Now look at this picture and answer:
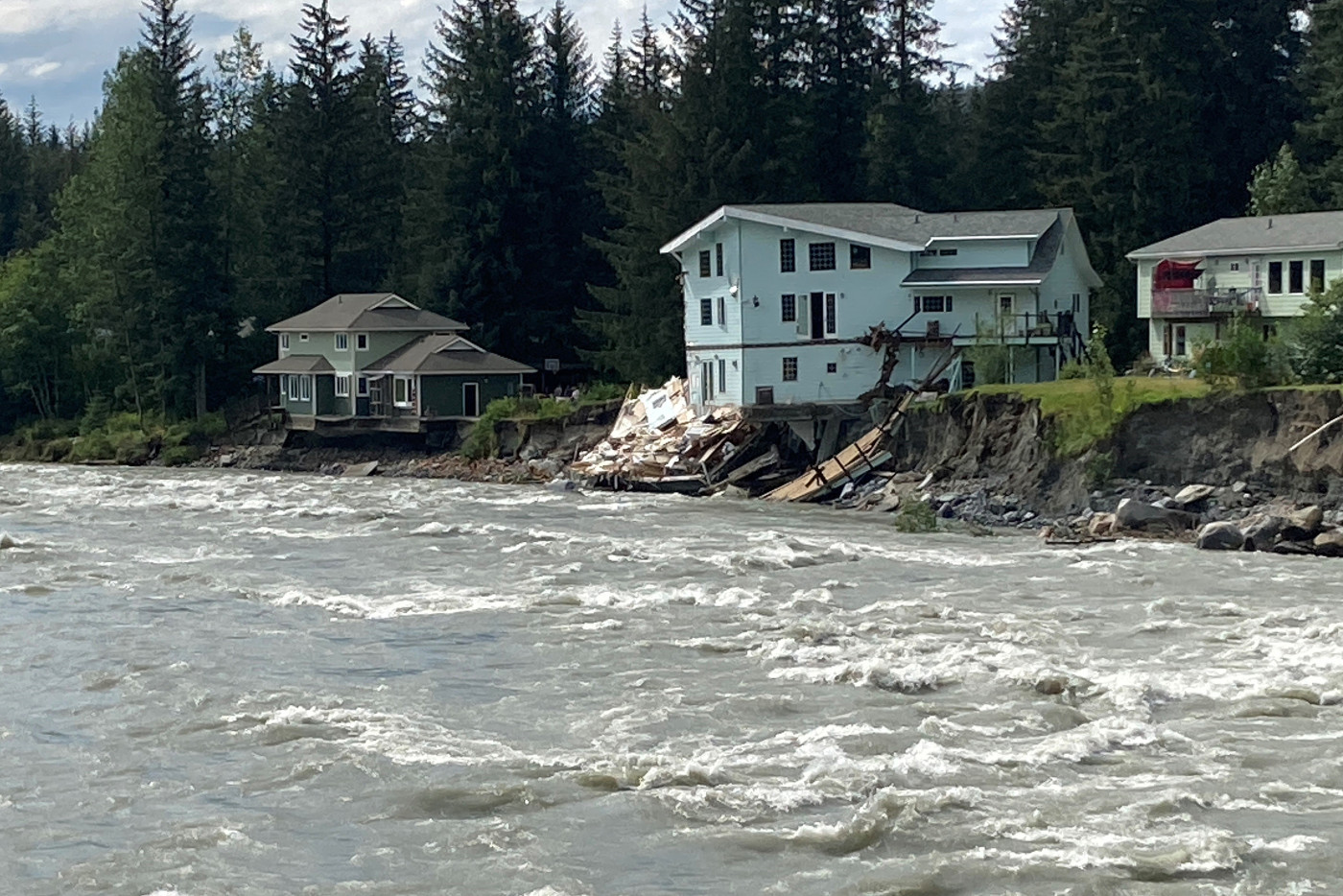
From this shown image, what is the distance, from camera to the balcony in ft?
154

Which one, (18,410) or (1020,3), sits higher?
(1020,3)

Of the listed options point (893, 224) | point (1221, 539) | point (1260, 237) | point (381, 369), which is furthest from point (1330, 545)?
point (381, 369)

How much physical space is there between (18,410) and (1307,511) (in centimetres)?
5301

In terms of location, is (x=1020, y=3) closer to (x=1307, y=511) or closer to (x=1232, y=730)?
(x=1307, y=511)

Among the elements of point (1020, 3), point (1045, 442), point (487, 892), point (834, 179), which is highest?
point (1020, 3)

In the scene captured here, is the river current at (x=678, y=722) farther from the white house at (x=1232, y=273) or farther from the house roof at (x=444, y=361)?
the house roof at (x=444, y=361)

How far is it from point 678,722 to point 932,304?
31591 mm

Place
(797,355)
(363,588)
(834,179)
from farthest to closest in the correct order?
(834,179) < (797,355) < (363,588)

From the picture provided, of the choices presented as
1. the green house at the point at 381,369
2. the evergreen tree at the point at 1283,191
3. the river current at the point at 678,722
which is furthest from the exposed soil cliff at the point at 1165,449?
the green house at the point at 381,369

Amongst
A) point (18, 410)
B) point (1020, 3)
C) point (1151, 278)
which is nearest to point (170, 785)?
point (1151, 278)

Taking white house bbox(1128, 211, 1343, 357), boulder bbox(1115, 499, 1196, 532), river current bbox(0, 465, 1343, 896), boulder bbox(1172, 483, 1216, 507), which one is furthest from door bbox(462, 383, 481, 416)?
boulder bbox(1115, 499, 1196, 532)

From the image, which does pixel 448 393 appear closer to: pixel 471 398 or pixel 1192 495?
pixel 471 398

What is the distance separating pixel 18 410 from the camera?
2726 inches

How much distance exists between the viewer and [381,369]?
197ft
